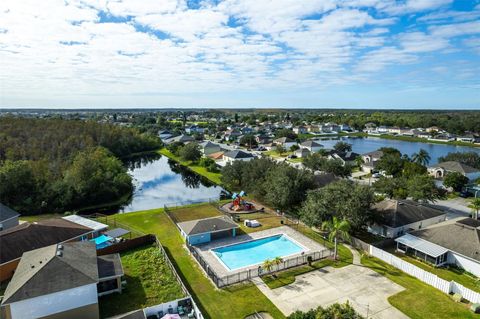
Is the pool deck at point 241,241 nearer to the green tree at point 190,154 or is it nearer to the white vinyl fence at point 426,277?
the white vinyl fence at point 426,277

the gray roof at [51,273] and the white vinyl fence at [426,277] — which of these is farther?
the white vinyl fence at [426,277]

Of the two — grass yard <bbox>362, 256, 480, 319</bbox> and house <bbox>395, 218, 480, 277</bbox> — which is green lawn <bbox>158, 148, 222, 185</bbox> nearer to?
house <bbox>395, 218, 480, 277</bbox>

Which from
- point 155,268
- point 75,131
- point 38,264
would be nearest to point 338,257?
point 155,268

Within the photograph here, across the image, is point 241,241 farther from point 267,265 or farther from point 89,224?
point 89,224

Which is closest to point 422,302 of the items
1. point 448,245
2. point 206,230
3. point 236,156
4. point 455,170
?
point 448,245

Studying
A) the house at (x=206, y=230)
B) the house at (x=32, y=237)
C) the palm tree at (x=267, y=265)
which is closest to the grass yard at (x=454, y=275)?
the palm tree at (x=267, y=265)

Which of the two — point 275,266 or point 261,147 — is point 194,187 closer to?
point 275,266
